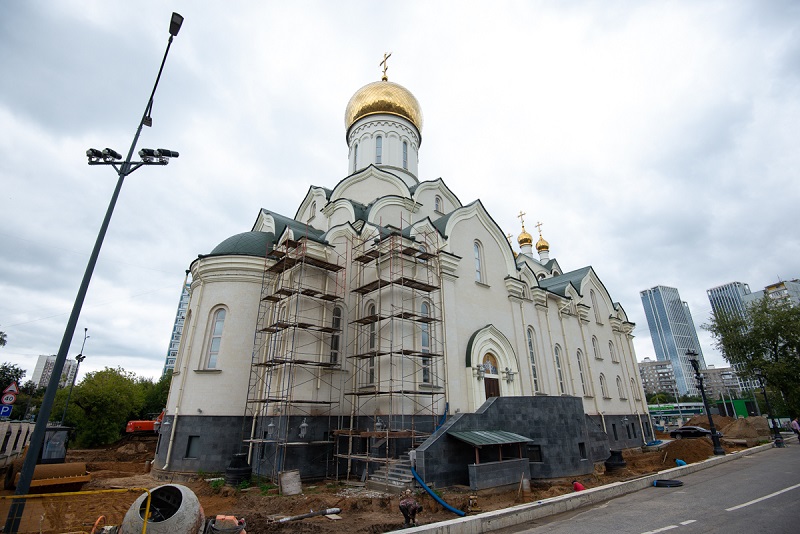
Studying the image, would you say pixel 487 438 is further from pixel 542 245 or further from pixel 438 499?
pixel 542 245

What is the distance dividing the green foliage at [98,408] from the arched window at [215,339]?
1745 centimetres

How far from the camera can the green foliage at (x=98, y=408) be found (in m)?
25.8

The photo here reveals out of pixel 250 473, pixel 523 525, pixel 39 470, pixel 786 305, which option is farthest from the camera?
pixel 786 305

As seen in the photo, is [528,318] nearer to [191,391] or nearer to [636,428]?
[636,428]

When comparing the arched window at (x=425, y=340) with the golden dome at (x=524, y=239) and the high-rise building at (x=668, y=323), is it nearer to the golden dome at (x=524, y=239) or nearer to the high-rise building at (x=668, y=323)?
the golden dome at (x=524, y=239)

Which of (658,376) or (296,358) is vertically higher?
(658,376)

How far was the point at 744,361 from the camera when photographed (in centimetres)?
2812

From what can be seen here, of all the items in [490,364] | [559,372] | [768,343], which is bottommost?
[490,364]

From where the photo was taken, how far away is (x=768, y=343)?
26922 mm

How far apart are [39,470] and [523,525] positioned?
11.1m

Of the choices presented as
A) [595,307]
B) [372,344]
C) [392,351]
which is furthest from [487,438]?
[595,307]

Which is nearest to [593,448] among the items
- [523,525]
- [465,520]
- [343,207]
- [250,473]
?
[523,525]

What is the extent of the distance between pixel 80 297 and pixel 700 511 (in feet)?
38.4

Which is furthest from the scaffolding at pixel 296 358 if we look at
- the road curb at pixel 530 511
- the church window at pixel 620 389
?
the church window at pixel 620 389
